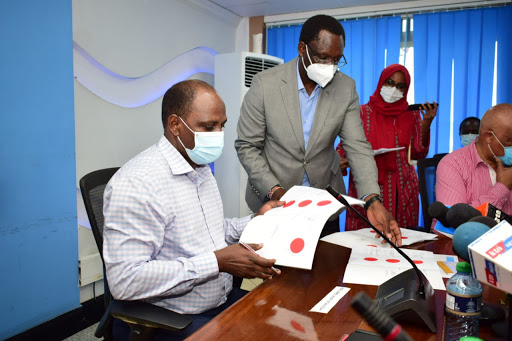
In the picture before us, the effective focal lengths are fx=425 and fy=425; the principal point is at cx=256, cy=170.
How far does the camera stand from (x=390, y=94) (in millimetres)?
2805

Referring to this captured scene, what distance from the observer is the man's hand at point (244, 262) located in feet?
3.96

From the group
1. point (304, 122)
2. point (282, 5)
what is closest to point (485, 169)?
point (304, 122)

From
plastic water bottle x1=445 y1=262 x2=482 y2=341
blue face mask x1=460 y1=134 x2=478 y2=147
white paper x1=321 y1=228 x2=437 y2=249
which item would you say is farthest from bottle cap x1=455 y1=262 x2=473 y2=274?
blue face mask x1=460 y1=134 x2=478 y2=147

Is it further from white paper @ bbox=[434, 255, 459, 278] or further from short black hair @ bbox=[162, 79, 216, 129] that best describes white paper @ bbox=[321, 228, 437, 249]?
short black hair @ bbox=[162, 79, 216, 129]

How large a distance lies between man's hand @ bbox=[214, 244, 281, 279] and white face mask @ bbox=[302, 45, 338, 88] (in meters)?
1.01

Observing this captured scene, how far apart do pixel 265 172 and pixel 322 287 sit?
762 millimetres

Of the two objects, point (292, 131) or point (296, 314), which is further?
point (292, 131)

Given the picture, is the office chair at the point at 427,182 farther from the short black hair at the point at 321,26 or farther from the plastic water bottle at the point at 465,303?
the plastic water bottle at the point at 465,303

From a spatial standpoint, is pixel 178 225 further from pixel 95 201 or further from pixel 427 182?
pixel 427 182

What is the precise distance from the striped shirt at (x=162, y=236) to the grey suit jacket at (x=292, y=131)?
600 mm

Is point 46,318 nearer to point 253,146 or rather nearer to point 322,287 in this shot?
point 253,146

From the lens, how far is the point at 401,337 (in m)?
0.33

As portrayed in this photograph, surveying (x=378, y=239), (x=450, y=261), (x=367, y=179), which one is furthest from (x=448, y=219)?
(x=367, y=179)

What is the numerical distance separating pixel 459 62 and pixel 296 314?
3754 mm
